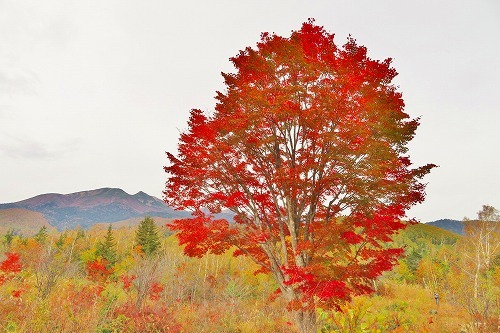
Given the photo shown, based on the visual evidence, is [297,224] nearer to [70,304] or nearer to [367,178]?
[367,178]

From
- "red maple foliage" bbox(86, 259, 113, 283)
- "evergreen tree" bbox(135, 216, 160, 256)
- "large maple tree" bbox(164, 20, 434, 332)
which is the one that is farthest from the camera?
"evergreen tree" bbox(135, 216, 160, 256)

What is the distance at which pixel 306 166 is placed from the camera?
25.9ft

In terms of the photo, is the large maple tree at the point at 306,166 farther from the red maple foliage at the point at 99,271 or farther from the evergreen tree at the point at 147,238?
the evergreen tree at the point at 147,238

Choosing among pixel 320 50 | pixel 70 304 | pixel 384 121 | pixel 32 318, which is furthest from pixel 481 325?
pixel 32 318

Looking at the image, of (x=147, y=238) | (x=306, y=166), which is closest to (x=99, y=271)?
(x=147, y=238)

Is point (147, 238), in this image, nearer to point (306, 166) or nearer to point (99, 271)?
point (99, 271)

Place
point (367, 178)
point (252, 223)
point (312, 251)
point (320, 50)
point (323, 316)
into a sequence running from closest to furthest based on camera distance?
1. point (367, 178)
2. point (312, 251)
3. point (320, 50)
4. point (252, 223)
5. point (323, 316)

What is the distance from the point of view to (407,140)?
28.3 feet

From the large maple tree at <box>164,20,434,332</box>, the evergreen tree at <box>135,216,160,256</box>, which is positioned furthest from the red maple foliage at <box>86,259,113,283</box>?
the large maple tree at <box>164,20,434,332</box>

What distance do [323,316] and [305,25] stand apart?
448 inches

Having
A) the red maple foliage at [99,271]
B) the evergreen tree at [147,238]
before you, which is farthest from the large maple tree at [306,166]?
the evergreen tree at [147,238]

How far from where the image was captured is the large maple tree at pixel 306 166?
25.1ft

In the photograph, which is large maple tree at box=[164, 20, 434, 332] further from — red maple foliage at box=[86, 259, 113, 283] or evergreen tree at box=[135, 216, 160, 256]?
evergreen tree at box=[135, 216, 160, 256]

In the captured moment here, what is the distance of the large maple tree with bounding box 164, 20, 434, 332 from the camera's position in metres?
7.64
